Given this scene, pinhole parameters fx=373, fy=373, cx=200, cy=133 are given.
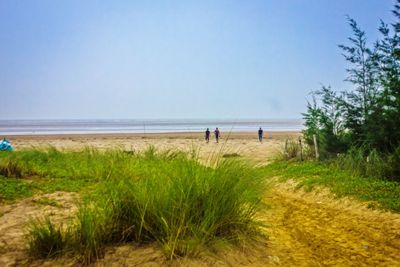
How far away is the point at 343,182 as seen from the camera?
30.9 ft

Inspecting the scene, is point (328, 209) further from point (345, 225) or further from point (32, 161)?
point (32, 161)

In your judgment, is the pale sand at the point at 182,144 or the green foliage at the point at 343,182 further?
the pale sand at the point at 182,144

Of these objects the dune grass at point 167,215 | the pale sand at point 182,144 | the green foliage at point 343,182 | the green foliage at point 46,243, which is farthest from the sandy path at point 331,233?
the pale sand at point 182,144

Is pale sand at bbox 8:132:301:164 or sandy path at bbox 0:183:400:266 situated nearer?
sandy path at bbox 0:183:400:266

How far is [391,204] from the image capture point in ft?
24.1

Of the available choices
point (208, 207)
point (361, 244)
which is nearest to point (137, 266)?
point (208, 207)

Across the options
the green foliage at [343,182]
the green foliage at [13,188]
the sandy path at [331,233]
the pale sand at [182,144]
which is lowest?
the pale sand at [182,144]

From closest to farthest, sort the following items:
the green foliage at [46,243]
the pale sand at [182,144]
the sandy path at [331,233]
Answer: the green foliage at [46,243] → the sandy path at [331,233] → the pale sand at [182,144]

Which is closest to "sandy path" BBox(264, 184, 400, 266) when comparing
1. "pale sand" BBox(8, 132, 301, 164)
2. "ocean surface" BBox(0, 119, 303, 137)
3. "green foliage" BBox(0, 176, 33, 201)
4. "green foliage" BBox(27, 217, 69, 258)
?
"green foliage" BBox(27, 217, 69, 258)

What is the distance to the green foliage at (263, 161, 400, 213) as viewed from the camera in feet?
25.5

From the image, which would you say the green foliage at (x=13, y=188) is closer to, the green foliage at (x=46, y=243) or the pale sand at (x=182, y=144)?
the green foliage at (x=46, y=243)

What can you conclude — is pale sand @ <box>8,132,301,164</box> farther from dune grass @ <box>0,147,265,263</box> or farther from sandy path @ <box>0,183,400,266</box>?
dune grass @ <box>0,147,265,263</box>

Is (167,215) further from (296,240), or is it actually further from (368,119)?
(368,119)

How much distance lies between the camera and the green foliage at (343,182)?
25.5 feet
